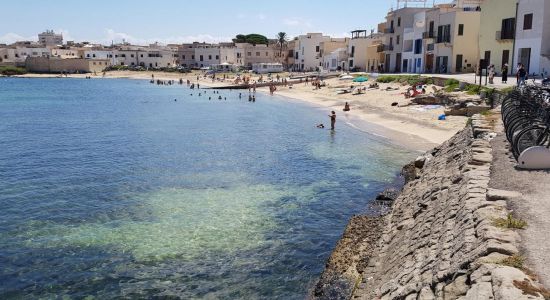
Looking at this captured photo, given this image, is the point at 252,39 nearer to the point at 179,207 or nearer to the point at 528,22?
the point at 528,22

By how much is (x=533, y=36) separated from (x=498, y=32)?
18.0ft

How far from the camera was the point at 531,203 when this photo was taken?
10.6m

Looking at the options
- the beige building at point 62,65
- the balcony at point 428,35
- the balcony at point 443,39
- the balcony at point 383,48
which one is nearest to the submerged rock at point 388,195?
the balcony at point 443,39

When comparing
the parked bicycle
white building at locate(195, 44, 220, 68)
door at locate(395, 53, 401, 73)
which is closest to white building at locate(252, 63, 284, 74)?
white building at locate(195, 44, 220, 68)

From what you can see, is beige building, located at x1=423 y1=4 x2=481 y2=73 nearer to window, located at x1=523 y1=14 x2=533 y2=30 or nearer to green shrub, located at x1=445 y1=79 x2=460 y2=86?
window, located at x1=523 y1=14 x2=533 y2=30

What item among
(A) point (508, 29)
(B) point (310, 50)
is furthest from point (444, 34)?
(B) point (310, 50)

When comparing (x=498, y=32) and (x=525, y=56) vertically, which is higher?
(x=498, y=32)

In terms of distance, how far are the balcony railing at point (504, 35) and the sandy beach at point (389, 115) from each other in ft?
28.5

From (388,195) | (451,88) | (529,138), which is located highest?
(451,88)

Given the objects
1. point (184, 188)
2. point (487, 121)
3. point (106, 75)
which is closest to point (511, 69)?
point (487, 121)

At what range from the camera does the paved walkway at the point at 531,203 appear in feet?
25.7

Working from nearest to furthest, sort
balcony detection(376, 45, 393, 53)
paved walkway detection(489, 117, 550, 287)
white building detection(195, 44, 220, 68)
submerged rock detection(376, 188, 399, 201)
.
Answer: paved walkway detection(489, 117, 550, 287)
submerged rock detection(376, 188, 399, 201)
balcony detection(376, 45, 393, 53)
white building detection(195, 44, 220, 68)

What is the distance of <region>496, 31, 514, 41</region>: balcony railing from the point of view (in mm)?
47775

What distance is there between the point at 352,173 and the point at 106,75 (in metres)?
143
